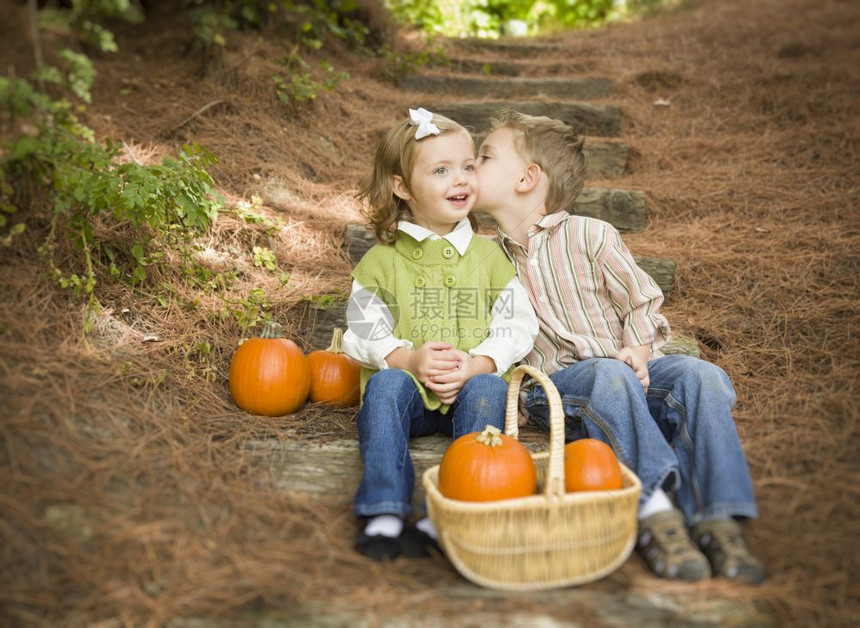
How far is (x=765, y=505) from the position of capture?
6.12 ft

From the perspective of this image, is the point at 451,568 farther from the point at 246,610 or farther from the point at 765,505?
the point at 765,505

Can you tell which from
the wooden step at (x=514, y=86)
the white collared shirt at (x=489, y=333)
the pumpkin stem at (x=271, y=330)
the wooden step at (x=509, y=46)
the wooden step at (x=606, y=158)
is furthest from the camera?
the wooden step at (x=509, y=46)

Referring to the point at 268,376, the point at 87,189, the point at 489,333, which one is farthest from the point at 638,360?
the point at 87,189

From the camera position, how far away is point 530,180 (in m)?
2.61

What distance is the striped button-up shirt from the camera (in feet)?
7.89

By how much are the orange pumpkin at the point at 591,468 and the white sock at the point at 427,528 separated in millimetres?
386

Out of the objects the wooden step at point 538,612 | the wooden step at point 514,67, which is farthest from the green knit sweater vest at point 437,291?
the wooden step at point 514,67

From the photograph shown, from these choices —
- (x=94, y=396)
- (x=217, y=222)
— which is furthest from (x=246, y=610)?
(x=217, y=222)

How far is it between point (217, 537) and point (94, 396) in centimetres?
70

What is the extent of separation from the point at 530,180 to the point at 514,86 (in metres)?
3.14

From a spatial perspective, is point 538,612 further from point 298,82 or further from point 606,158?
point 298,82

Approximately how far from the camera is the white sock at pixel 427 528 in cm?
182

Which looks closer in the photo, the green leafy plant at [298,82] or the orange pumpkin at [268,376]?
the orange pumpkin at [268,376]

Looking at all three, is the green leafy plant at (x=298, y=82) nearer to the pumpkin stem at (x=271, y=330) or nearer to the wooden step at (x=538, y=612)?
the pumpkin stem at (x=271, y=330)
